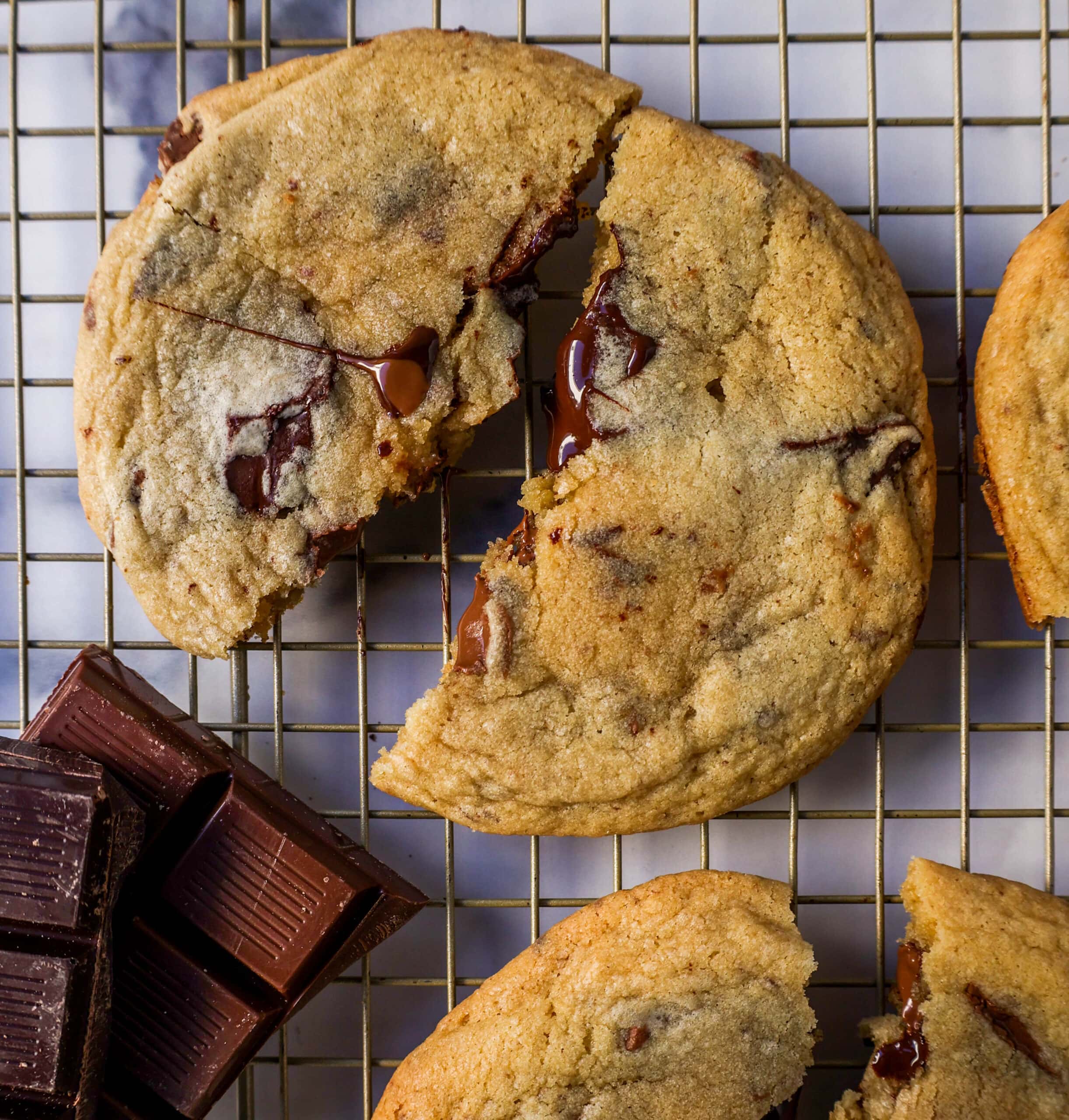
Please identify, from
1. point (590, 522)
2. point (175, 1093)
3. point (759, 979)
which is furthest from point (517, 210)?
point (175, 1093)

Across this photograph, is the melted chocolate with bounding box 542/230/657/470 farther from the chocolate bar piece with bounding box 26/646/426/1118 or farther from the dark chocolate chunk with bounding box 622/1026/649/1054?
the dark chocolate chunk with bounding box 622/1026/649/1054

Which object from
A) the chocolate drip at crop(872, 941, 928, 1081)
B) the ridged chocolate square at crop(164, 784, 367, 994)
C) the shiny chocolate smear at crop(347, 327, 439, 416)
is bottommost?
the chocolate drip at crop(872, 941, 928, 1081)

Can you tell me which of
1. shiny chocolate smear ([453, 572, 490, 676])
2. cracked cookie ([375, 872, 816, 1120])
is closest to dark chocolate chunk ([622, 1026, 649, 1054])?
cracked cookie ([375, 872, 816, 1120])

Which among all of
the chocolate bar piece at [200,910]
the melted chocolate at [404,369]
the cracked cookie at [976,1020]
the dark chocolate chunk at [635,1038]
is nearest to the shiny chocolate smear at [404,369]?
the melted chocolate at [404,369]

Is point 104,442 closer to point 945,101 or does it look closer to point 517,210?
point 517,210

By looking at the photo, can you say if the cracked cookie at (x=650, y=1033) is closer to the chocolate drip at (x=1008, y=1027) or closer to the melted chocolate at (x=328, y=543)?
the chocolate drip at (x=1008, y=1027)
